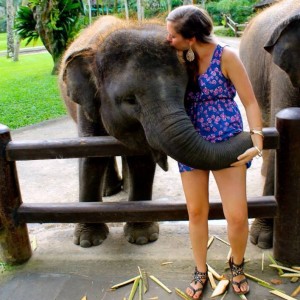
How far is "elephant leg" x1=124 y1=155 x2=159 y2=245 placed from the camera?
3.53m

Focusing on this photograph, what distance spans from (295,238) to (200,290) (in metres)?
0.75

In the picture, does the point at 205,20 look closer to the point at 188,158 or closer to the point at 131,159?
the point at 188,158

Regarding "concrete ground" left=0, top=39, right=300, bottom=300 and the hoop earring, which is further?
"concrete ground" left=0, top=39, right=300, bottom=300

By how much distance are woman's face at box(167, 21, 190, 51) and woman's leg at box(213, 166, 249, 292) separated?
0.72m

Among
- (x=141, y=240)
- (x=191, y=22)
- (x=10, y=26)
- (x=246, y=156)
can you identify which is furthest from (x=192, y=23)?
(x=10, y=26)

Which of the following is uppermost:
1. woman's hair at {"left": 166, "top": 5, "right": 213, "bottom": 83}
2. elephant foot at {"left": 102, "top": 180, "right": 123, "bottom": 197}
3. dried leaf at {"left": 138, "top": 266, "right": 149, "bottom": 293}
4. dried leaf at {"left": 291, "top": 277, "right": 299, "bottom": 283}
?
woman's hair at {"left": 166, "top": 5, "right": 213, "bottom": 83}

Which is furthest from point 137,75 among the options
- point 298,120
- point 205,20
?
point 298,120

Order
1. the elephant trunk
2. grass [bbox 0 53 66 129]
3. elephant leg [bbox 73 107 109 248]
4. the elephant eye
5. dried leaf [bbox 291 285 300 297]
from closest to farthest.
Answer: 1. the elephant trunk
2. the elephant eye
3. dried leaf [bbox 291 285 300 297]
4. elephant leg [bbox 73 107 109 248]
5. grass [bbox 0 53 66 129]

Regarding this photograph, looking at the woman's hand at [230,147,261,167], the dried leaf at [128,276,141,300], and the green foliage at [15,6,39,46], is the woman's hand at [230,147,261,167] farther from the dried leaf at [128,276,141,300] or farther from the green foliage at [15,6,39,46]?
the green foliage at [15,6,39,46]

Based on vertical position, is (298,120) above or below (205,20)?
below

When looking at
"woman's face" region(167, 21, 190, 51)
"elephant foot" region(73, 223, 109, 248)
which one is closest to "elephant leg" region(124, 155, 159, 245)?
"elephant foot" region(73, 223, 109, 248)

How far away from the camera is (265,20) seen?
515 centimetres

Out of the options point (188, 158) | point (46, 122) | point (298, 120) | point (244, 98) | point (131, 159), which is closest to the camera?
point (188, 158)

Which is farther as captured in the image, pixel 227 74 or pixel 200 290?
pixel 200 290
